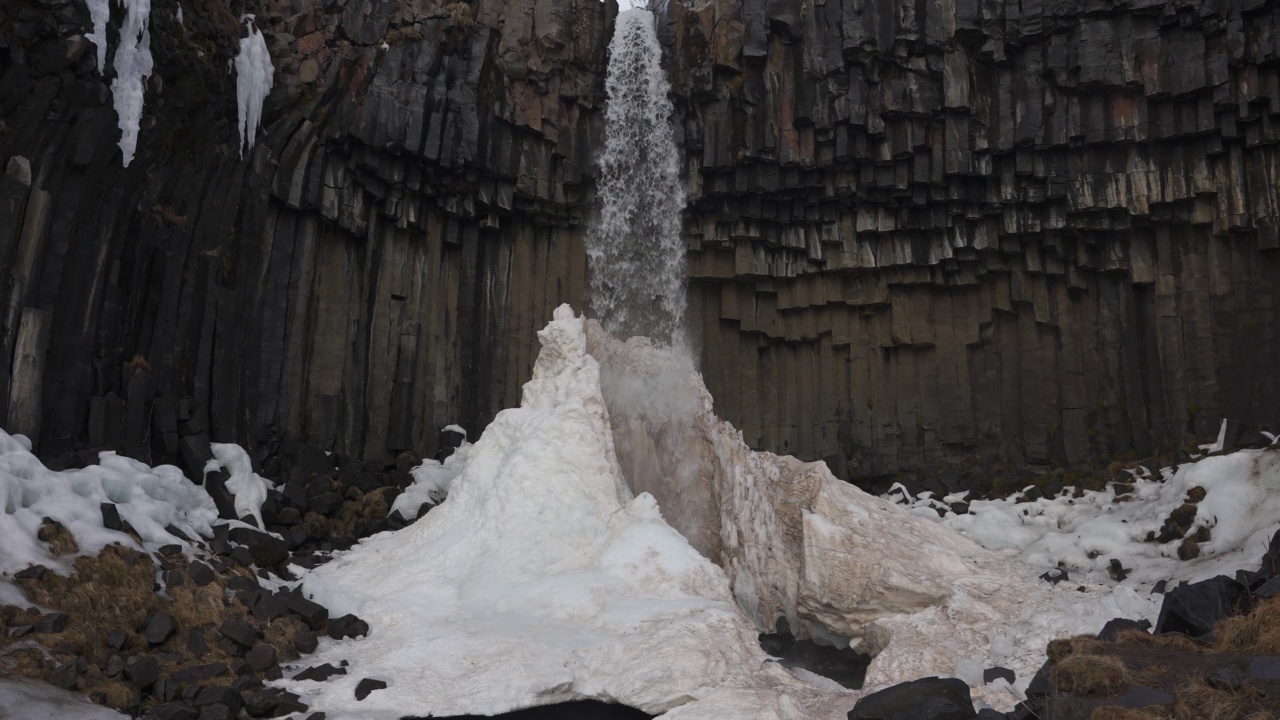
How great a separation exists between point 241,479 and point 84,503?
15.9 ft

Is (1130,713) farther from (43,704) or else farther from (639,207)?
(639,207)

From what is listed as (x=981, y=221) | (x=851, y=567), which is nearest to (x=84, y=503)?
(x=851, y=567)

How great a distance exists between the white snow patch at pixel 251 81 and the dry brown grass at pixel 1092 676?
1760 centimetres

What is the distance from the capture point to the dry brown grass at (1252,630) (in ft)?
28.2

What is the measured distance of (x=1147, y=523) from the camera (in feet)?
56.1

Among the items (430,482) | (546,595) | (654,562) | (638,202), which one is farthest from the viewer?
(638,202)

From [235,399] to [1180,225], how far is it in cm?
2093

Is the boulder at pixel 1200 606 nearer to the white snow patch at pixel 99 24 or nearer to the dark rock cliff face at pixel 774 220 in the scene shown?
the dark rock cliff face at pixel 774 220

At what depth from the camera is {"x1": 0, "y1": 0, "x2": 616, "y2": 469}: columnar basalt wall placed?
597 inches

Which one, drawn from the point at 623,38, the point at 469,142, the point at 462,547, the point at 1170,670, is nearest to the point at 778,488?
the point at 462,547

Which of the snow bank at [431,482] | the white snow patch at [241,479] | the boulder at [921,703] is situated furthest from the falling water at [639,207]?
the boulder at [921,703]

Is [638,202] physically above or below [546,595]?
above

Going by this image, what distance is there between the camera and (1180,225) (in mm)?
22781

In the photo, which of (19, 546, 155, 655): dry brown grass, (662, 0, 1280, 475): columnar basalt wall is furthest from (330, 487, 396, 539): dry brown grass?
(662, 0, 1280, 475): columnar basalt wall
